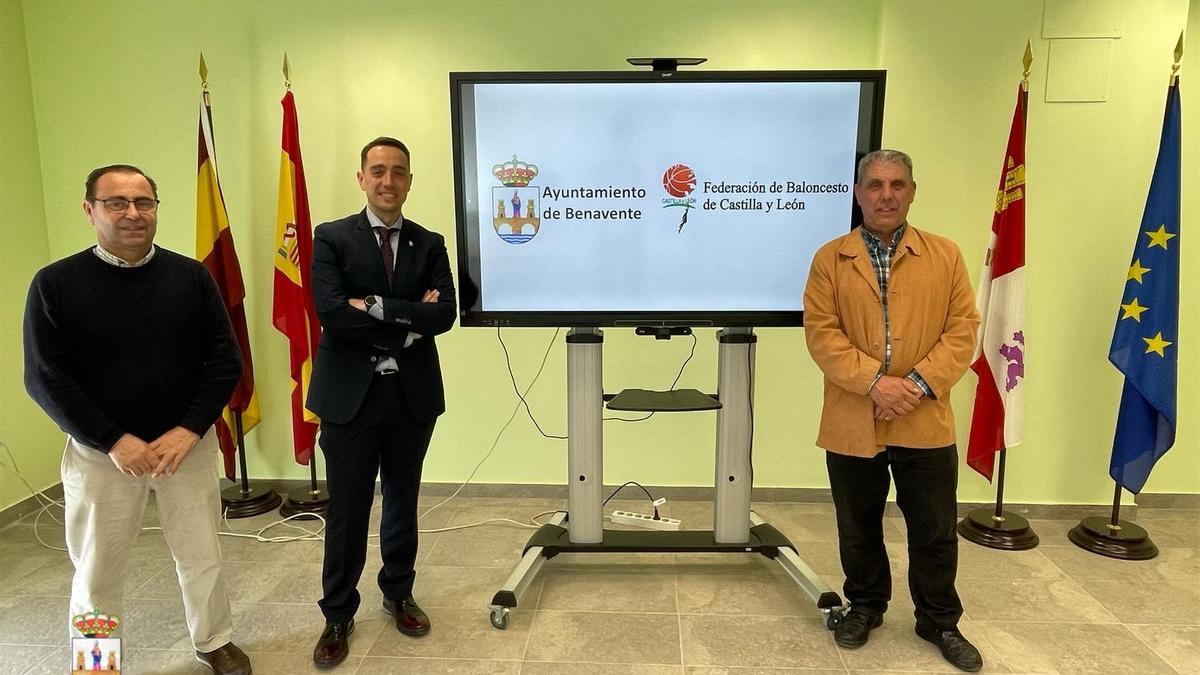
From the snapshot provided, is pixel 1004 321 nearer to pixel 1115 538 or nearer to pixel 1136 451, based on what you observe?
pixel 1136 451

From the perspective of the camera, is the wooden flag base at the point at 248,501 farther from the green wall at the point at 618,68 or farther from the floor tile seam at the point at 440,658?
the floor tile seam at the point at 440,658

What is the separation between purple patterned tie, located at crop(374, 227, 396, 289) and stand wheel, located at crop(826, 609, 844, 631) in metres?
2.02

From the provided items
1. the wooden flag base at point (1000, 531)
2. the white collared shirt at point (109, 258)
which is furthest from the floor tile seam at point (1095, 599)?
the white collared shirt at point (109, 258)

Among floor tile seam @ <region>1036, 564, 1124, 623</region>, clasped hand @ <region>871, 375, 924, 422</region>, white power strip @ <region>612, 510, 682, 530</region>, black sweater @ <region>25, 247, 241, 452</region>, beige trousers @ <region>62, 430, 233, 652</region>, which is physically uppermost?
black sweater @ <region>25, 247, 241, 452</region>

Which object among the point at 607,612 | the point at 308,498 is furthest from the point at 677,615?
the point at 308,498

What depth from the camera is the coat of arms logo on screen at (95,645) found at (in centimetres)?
199

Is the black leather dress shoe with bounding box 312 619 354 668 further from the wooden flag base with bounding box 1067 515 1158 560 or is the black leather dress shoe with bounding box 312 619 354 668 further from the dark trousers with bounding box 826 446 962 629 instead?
the wooden flag base with bounding box 1067 515 1158 560

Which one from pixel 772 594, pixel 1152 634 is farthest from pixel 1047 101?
pixel 772 594

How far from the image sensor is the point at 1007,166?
3.17 meters

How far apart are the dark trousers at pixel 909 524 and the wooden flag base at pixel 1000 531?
1061mm

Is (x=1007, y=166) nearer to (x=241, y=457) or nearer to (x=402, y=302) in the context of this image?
(x=402, y=302)

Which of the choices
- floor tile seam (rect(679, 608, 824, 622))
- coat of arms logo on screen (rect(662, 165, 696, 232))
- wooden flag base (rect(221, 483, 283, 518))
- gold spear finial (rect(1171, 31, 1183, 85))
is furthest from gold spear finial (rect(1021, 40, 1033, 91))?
wooden flag base (rect(221, 483, 283, 518))

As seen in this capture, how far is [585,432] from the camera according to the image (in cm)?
286

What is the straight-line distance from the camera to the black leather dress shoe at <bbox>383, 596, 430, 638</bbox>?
2.48 meters
